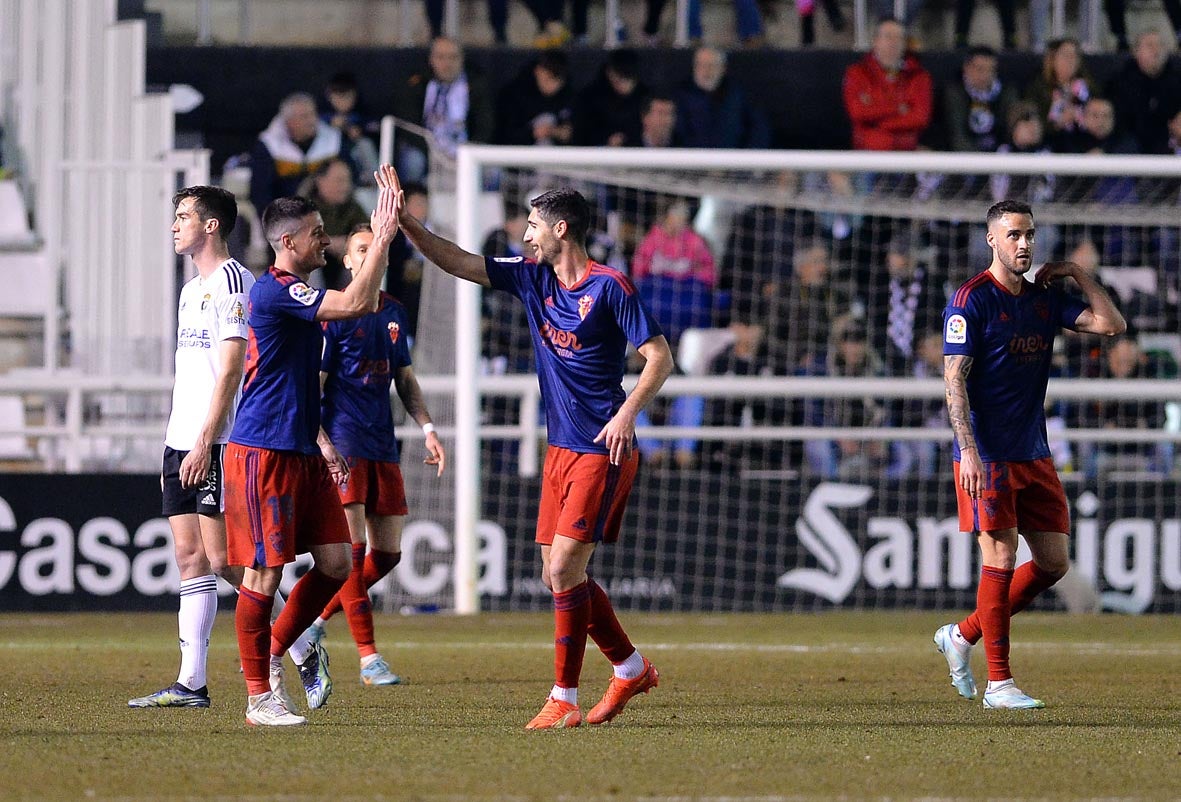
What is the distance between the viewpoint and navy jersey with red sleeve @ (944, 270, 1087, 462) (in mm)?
7828

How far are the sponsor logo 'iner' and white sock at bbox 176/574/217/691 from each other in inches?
68.3

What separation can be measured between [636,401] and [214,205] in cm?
195

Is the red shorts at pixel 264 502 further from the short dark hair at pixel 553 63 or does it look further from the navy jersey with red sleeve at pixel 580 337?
the short dark hair at pixel 553 63

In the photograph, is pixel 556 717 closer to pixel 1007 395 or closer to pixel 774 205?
pixel 1007 395

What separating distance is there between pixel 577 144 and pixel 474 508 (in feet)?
16.4

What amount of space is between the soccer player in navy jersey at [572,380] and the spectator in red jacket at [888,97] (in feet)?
33.9

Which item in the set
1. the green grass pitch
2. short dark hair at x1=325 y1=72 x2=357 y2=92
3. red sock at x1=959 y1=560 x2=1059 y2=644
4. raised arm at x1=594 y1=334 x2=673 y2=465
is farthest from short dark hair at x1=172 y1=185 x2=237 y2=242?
short dark hair at x1=325 y1=72 x2=357 y2=92

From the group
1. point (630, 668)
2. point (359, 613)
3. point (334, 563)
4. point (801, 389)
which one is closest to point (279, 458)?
point (334, 563)

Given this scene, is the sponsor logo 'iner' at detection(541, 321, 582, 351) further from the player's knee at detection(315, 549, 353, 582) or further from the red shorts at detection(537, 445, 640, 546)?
the player's knee at detection(315, 549, 353, 582)

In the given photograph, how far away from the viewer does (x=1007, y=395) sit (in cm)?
787

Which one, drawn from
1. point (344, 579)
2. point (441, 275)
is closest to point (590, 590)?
point (344, 579)

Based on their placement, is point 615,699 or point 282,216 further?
point 615,699

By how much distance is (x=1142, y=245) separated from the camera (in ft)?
52.8

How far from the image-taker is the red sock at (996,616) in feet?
25.4
